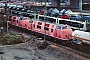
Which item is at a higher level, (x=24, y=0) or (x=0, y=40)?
(x=24, y=0)

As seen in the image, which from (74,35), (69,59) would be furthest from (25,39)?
(69,59)

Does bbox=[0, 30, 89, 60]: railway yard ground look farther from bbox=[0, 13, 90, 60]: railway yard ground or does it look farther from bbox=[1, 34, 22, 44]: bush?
bbox=[1, 34, 22, 44]: bush

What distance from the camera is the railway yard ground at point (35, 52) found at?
22.7 feet

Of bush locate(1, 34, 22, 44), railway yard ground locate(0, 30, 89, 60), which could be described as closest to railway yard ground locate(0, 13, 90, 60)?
railway yard ground locate(0, 30, 89, 60)

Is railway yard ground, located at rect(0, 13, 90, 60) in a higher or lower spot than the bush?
lower

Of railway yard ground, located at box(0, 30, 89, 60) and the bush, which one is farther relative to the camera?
the bush

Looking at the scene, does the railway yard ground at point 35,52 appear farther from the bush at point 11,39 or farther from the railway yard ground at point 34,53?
the bush at point 11,39

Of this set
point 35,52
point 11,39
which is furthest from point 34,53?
point 11,39

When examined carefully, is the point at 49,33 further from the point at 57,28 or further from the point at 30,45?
the point at 30,45

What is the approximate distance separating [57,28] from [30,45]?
1722 millimetres

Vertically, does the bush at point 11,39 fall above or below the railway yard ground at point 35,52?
above

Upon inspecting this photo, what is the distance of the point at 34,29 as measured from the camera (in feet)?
38.9

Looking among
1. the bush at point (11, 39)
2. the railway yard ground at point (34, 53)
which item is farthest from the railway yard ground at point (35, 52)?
the bush at point (11, 39)

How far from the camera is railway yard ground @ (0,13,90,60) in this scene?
6907 millimetres
